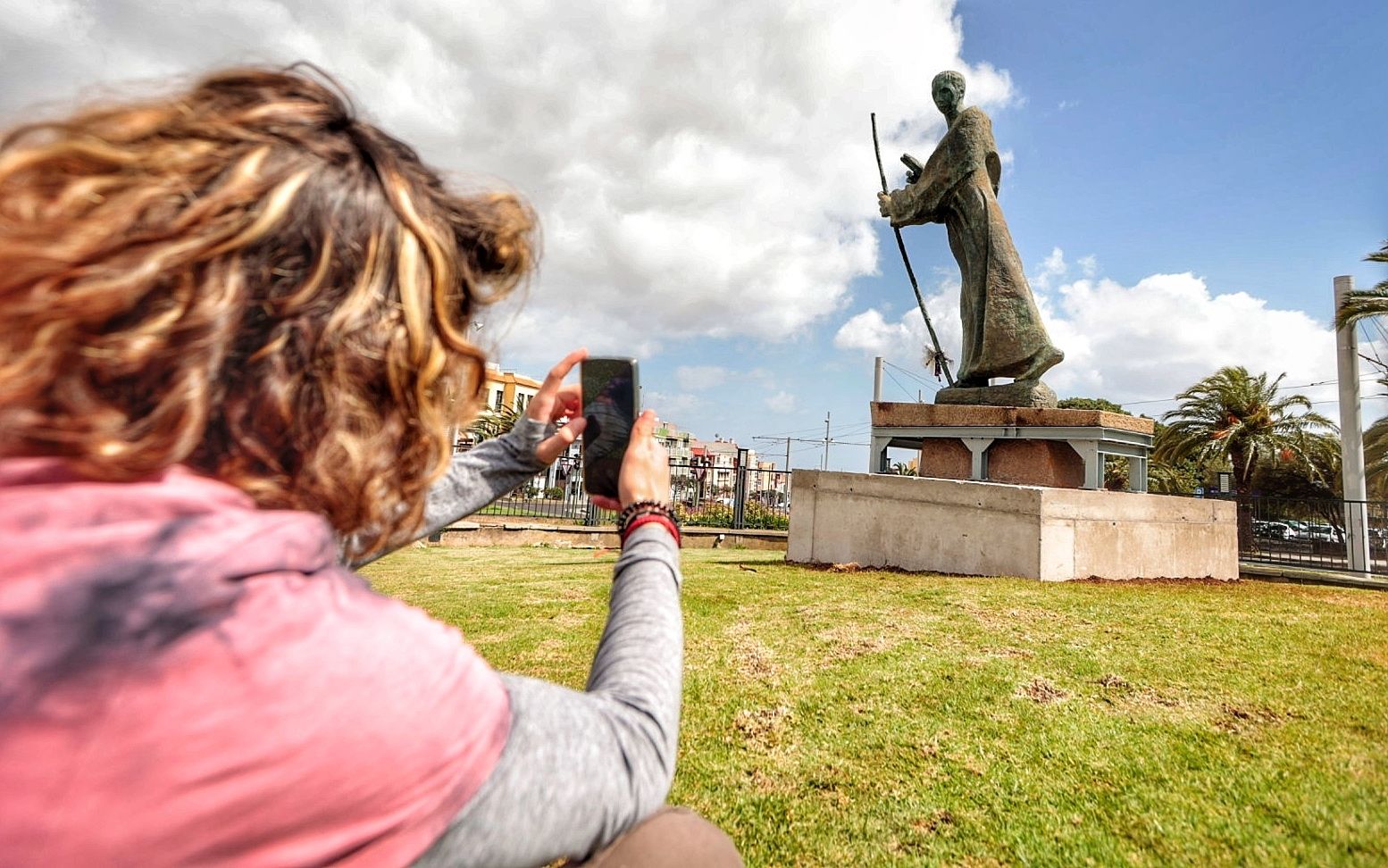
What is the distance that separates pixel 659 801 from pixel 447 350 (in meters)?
0.71

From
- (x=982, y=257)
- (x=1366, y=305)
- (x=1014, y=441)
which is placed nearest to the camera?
(x=1014, y=441)

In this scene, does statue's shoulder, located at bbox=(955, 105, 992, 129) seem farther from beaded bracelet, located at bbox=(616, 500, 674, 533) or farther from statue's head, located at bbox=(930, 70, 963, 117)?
beaded bracelet, located at bbox=(616, 500, 674, 533)

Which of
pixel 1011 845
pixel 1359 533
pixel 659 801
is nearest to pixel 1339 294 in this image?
pixel 1359 533

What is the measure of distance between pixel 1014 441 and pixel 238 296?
26.4ft

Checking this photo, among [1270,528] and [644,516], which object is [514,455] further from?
[1270,528]

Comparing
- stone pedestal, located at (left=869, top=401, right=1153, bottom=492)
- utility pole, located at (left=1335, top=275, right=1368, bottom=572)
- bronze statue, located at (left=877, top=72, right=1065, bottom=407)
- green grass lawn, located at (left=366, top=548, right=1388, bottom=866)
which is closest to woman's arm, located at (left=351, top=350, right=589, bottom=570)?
green grass lawn, located at (left=366, top=548, right=1388, bottom=866)

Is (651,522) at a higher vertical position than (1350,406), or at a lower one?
lower

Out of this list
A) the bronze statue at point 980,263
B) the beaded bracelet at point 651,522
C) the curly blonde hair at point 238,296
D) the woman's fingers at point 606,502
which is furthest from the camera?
the bronze statue at point 980,263

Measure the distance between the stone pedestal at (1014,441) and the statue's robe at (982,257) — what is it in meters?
0.81

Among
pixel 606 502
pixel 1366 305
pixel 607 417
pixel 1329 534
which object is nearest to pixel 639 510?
pixel 606 502

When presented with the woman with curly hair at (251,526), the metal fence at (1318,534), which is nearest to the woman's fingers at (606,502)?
the woman with curly hair at (251,526)

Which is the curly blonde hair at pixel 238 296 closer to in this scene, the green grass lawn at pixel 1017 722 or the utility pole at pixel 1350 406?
the green grass lawn at pixel 1017 722

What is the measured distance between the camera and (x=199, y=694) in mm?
590

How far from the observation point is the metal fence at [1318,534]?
51.9ft
